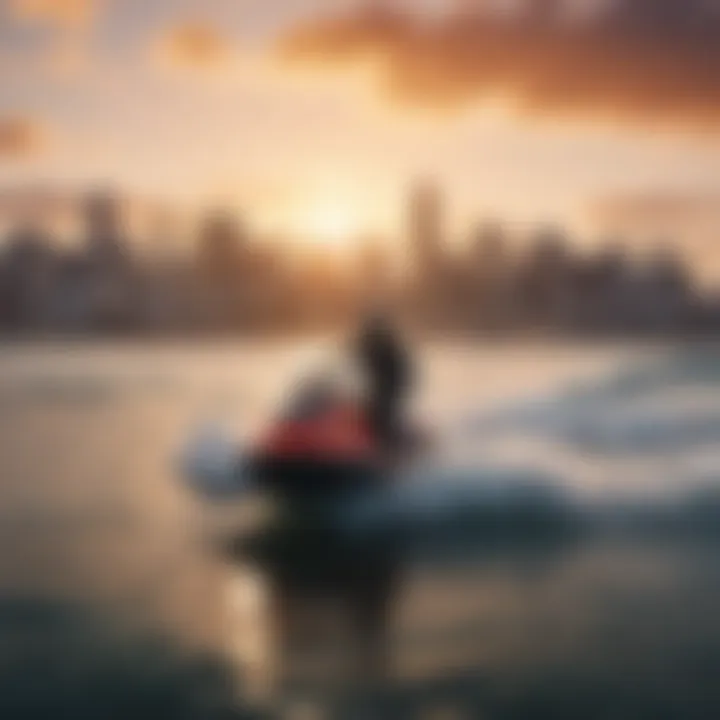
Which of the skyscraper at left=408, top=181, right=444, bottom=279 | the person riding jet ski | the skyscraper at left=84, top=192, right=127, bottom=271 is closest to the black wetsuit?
the person riding jet ski

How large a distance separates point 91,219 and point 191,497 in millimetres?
568

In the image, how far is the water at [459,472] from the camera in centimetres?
191

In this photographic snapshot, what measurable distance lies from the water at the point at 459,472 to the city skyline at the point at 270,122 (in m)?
0.30

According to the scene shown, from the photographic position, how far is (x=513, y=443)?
80.4 inches

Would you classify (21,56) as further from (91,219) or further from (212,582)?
(212,582)

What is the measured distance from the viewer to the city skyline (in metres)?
1.98

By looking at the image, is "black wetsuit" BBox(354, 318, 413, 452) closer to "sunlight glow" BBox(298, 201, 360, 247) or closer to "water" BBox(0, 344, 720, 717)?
"water" BBox(0, 344, 720, 717)

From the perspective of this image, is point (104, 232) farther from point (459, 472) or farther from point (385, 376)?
point (459, 472)

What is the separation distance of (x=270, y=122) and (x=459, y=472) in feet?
2.52

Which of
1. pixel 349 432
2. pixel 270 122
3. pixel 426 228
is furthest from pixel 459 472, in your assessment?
pixel 270 122

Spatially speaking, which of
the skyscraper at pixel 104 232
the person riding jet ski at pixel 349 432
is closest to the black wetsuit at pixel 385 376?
the person riding jet ski at pixel 349 432

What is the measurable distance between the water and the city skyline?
11.7 inches

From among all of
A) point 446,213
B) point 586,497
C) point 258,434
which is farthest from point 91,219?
point 586,497

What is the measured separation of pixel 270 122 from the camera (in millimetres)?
1975
